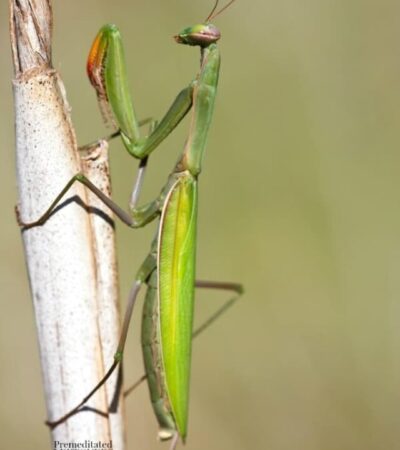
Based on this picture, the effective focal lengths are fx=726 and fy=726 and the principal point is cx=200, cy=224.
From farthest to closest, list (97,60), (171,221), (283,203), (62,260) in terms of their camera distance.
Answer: (283,203) → (171,221) → (97,60) → (62,260)

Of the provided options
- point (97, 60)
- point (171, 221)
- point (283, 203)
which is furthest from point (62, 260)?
point (283, 203)

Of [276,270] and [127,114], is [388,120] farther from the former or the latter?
[127,114]

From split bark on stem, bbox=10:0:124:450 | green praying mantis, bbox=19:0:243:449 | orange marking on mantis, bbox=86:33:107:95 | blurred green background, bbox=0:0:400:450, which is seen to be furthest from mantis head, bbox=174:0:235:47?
blurred green background, bbox=0:0:400:450

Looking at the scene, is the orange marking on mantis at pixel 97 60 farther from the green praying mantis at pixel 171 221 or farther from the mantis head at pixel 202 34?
the mantis head at pixel 202 34

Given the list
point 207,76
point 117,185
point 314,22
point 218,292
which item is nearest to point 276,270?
point 218,292

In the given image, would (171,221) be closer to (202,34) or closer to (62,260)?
(62,260)

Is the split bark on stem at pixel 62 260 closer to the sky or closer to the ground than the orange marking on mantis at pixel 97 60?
closer to the ground

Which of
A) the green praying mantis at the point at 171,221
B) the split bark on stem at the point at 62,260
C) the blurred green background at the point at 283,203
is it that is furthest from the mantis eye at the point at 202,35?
the blurred green background at the point at 283,203

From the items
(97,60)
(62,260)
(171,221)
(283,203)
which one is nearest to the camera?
(62,260)
